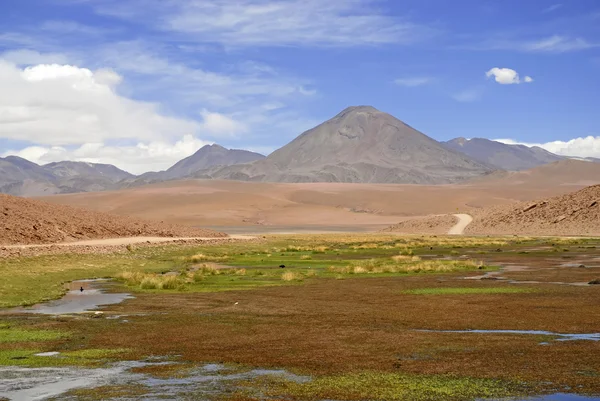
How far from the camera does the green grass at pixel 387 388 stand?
13555 mm

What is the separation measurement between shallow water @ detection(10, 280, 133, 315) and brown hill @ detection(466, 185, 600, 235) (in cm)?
8541

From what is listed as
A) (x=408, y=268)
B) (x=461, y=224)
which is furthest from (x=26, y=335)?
(x=461, y=224)

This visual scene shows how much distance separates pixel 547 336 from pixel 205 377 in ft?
29.6

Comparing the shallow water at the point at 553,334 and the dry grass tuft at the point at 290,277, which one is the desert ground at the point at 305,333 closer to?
the shallow water at the point at 553,334

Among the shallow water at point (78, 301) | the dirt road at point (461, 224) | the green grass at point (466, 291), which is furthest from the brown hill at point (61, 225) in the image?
the green grass at point (466, 291)

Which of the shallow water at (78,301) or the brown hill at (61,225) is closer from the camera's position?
the shallow water at (78,301)

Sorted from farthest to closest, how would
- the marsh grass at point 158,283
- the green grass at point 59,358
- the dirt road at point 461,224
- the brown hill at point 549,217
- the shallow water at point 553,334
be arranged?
the dirt road at point 461,224
the brown hill at point 549,217
the marsh grass at point 158,283
the shallow water at point 553,334
the green grass at point 59,358

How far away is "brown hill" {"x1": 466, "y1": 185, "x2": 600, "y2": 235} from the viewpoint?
109188 mm

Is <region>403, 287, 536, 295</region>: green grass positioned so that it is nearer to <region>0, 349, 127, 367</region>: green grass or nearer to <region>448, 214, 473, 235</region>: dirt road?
<region>0, 349, 127, 367</region>: green grass

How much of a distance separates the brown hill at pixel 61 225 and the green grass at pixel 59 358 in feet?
187

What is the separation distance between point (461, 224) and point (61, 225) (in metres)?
66.7

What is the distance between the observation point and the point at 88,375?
1570 cm

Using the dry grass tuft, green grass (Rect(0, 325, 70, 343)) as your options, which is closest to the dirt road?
the dry grass tuft

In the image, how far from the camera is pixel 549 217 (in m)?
116
